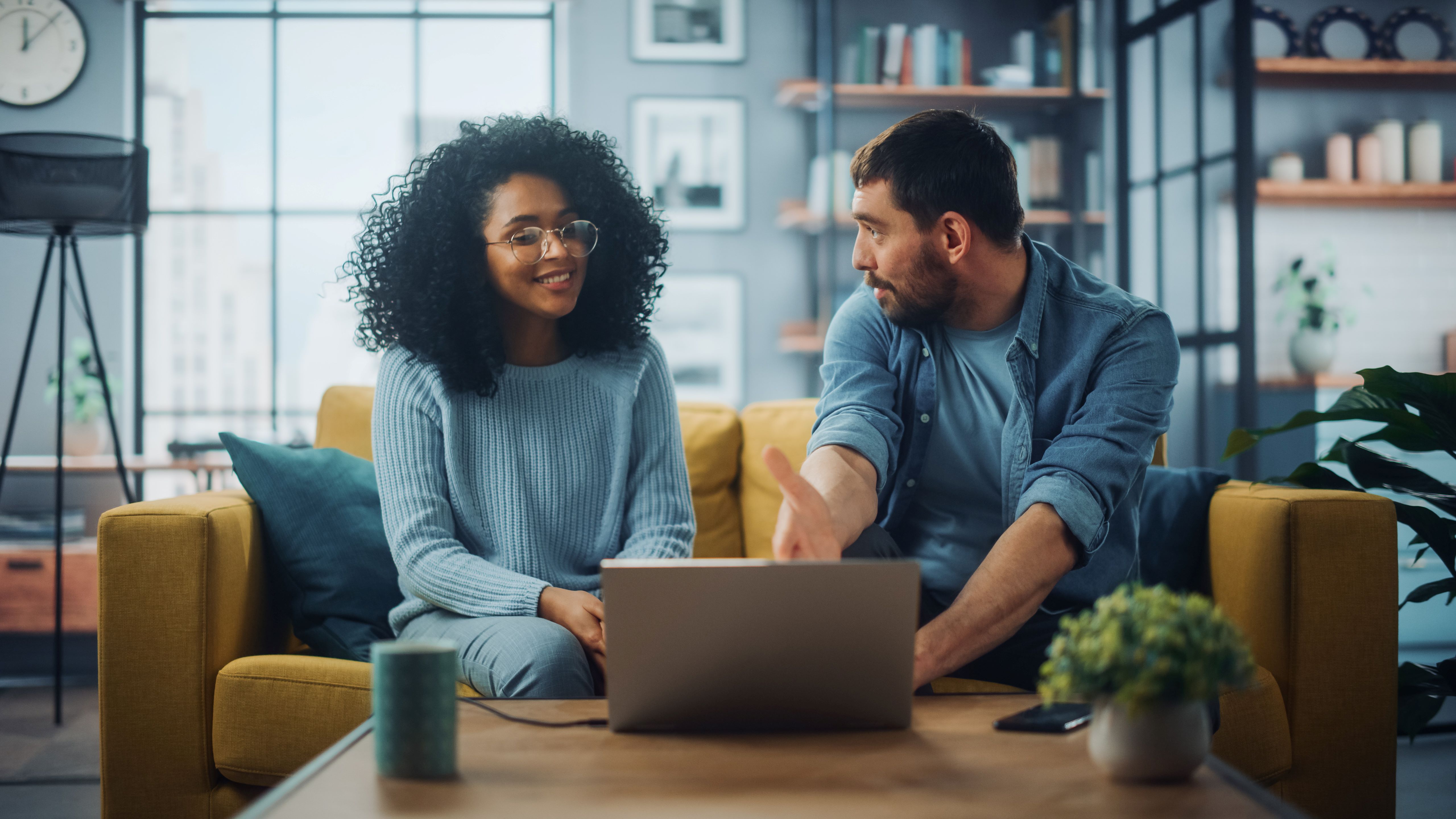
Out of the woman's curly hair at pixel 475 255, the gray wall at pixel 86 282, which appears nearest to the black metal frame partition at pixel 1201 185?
the woman's curly hair at pixel 475 255

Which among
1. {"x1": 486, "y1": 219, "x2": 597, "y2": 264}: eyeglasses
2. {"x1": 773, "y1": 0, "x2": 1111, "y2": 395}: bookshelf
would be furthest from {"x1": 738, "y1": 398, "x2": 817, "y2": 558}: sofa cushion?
{"x1": 773, "y1": 0, "x2": 1111, "y2": 395}: bookshelf

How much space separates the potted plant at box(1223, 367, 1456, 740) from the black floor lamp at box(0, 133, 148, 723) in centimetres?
282

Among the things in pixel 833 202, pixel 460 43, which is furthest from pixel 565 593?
pixel 460 43

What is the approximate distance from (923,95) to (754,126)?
2.41 feet

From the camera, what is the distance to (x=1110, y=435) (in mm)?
1450

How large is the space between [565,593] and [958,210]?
803mm

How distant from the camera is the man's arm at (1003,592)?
1300 mm

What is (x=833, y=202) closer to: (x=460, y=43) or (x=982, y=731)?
(x=460, y=43)

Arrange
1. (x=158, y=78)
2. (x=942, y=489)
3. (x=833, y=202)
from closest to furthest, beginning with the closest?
(x=942, y=489)
(x=833, y=202)
(x=158, y=78)

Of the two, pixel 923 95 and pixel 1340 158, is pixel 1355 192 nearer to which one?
pixel 1340 158

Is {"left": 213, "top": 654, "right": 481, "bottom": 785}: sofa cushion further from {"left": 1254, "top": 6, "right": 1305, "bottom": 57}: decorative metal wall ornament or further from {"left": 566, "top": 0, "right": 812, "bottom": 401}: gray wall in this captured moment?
{"left": 1254, "top": 6, "right": 1305, "bottom": 57}: decorative metal wall ornament

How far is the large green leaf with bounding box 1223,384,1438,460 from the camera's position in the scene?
1665 millimetres

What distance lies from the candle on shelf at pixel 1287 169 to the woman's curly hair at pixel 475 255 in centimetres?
320

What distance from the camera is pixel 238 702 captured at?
1.53 meters
